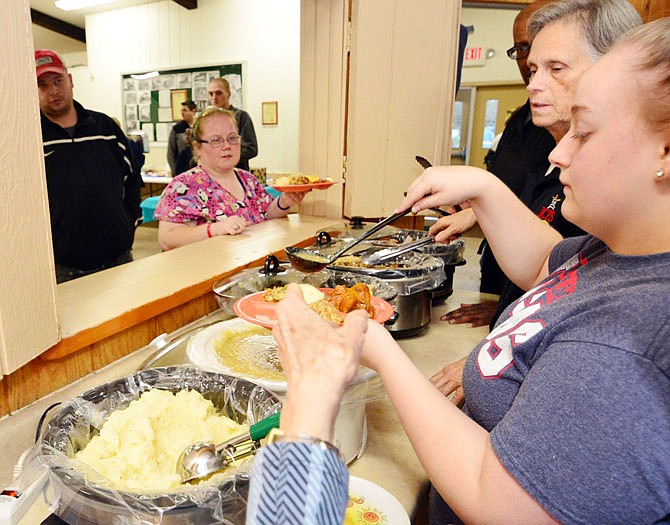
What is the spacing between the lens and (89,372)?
0.98 m

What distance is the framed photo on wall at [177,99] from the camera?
6.10 m

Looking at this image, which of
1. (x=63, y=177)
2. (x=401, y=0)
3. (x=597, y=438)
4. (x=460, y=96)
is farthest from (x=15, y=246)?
(x=460, y=96)

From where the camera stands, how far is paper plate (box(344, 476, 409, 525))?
69 centimetres

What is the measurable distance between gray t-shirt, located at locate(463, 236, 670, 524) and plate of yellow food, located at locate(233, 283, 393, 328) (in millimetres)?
433

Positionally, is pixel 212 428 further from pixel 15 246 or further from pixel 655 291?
pixel 655 291

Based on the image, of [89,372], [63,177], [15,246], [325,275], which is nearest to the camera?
[15,246]

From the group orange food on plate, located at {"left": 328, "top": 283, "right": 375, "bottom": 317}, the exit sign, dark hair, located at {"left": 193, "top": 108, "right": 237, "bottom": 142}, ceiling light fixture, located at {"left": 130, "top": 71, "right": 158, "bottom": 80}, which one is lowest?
orange food on plate, located at {"left": 328, "top": 283, "right": 375, "bottom": 317}

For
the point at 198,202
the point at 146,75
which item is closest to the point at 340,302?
the point at 198,202

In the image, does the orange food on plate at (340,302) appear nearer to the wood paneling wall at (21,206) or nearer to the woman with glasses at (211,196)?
the wood paneling wall at (21,206)

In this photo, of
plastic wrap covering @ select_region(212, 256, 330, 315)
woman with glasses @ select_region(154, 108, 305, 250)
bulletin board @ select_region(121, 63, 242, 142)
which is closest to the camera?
plastic wrap covering @ select_region(212, 256, 330, 315)

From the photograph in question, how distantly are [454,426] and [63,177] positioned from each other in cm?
223

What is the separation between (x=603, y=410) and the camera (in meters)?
0.47

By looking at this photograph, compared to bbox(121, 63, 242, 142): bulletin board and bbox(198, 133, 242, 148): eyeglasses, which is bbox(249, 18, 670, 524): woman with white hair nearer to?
bbox(198, 133, 242, 148): eyeglasses

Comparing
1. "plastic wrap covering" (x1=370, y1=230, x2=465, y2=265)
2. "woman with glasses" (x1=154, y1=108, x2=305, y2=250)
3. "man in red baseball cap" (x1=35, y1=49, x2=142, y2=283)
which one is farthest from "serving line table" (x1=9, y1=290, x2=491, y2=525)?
"man in red baseball cap" (x1=35, y1=49, x2=142, y2=283)
